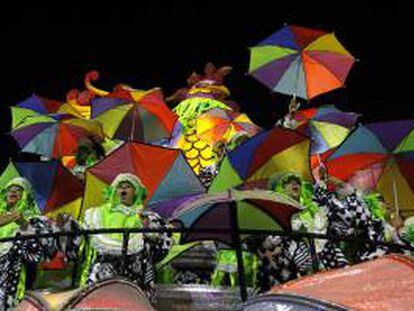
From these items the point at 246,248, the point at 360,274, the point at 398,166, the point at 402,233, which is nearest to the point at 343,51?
the point at 398,166

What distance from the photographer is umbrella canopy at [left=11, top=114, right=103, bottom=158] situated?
1102cm

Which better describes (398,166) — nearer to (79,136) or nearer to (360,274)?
(79,136)

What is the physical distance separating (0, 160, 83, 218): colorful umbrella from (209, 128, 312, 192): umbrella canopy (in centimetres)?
176

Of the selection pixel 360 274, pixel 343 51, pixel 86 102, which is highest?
pixel 86 102

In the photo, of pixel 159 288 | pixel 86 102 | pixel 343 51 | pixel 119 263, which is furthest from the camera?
pixel 86 102

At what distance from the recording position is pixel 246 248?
7391mm

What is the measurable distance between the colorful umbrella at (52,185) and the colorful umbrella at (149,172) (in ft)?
1.39

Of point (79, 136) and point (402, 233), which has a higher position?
point (79, 136)

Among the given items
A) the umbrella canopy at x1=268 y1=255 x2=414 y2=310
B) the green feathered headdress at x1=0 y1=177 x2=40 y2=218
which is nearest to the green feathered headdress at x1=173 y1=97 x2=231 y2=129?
the green feathered headdress at x1=0 y1=177 x2=40 y2=218

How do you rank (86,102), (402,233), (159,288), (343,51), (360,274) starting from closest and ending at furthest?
(360,274), (159,288), (402,233), (343,51), (86,102)

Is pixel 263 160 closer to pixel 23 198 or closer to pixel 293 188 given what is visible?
pixel 293 188

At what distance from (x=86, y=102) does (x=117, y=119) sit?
13.5ft

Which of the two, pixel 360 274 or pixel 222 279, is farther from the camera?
pixel 222 279

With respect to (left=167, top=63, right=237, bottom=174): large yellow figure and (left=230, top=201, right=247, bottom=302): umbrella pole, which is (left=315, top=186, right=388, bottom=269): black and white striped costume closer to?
(left=230, top=201, right=247, bottom=302): umbrella pole
